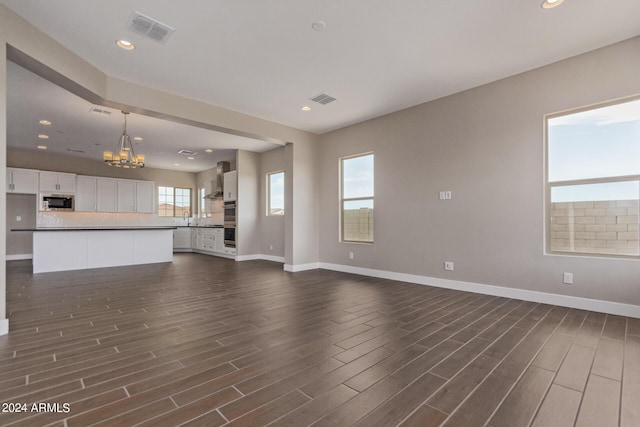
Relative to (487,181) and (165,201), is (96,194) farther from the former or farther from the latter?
(487,181)

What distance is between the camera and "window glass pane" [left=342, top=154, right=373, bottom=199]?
586 cm

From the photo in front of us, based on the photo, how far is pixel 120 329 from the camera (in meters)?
2.87

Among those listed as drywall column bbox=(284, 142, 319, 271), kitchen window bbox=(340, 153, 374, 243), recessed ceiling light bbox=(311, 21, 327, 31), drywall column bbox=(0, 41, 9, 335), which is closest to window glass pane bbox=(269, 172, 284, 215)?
drywall column bbox=(284, 142, 319, 271)

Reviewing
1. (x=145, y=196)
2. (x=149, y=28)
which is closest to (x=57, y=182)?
(x=145, y=196)

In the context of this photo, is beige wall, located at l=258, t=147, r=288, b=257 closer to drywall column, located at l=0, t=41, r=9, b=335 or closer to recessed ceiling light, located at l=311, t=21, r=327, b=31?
recessed ceiling light, located at l=311, t=21, r=327, b=31

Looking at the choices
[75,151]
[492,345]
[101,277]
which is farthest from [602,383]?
[75,151]

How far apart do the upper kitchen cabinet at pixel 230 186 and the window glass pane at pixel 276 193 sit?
36.9 inches

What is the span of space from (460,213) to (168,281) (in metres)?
4.84

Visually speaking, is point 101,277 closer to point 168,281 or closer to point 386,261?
point 168,281

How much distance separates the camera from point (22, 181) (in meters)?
7.90

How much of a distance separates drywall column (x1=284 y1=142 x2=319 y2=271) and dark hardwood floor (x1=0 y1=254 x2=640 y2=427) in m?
2.30

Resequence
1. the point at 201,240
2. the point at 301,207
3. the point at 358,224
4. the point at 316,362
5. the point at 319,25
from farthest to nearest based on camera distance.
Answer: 1. the point at 201,240
2. the point at 301,207
3. the point at 358,224
4. the point at 319,25
5. the point at 316,362

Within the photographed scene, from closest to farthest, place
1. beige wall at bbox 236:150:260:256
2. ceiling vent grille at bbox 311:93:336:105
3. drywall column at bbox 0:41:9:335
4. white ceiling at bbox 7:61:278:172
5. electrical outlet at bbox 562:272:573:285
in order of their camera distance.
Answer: drywall column at bbox 0:41:9:335 → electrical outlet at bbox 562:272:573:285 → white ceiling at bbox 7:61:278:172 → ceiling vent grille at bbox 311:93:336:105 → beige wall at bbox 236:150:260:256

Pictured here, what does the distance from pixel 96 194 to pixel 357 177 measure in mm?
8038
